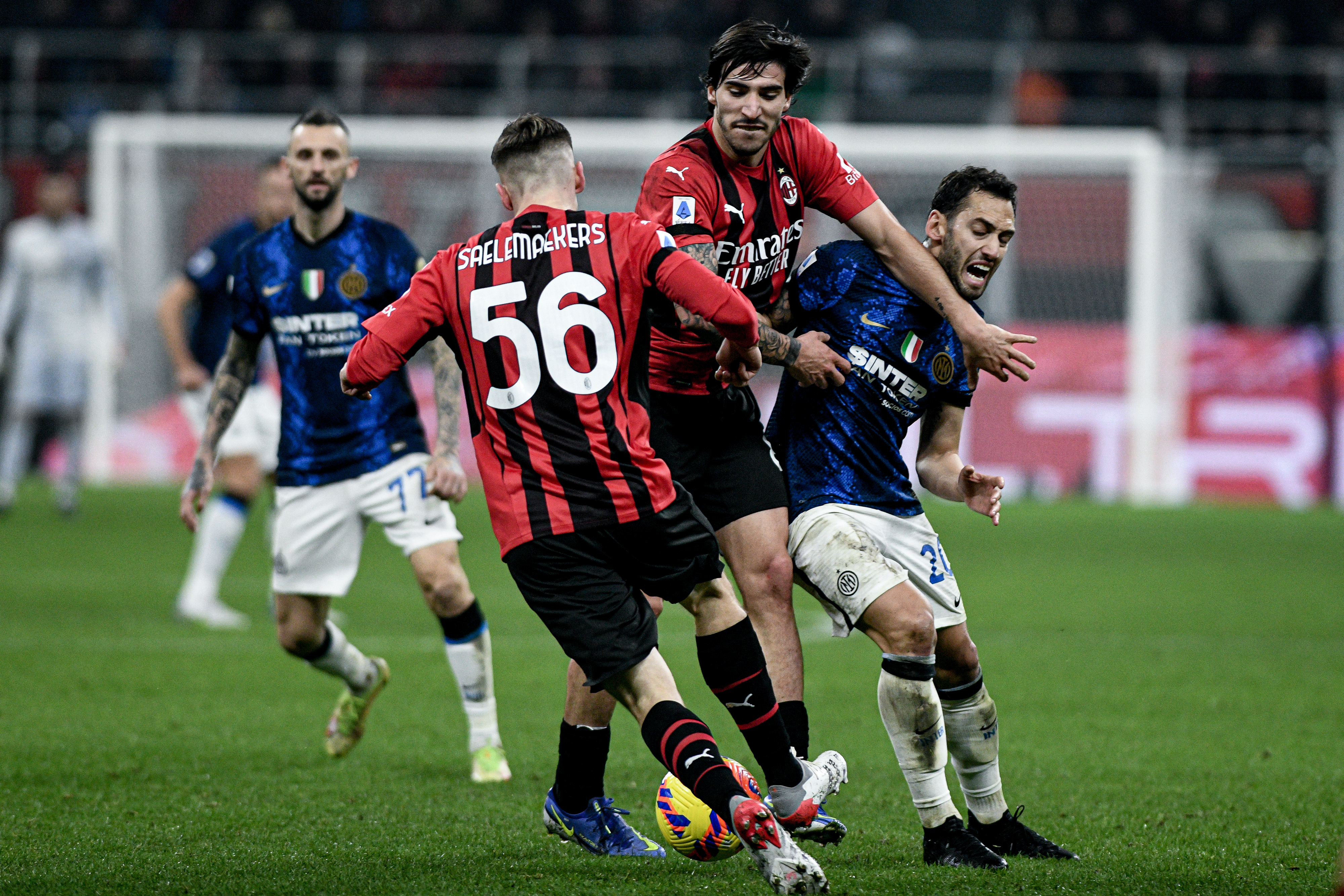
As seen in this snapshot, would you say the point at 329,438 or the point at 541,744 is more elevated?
the point at 329,438

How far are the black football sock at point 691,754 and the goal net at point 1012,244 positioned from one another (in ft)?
45.2

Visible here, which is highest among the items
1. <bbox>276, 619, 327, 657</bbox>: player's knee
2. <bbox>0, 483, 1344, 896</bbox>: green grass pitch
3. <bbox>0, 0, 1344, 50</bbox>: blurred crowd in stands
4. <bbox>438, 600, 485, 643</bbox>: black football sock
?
<bbox>0, 0, 1344, 50</bbox>: blurred crowd in stands

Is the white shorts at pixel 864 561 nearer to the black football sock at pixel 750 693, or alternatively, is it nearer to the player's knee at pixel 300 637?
the black football sock at pixel 750 693

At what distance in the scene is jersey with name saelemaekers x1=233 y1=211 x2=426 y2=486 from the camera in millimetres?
6035

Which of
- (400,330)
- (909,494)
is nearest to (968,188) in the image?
(909,494)

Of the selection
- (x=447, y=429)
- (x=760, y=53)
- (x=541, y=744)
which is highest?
(x=760, y=53)

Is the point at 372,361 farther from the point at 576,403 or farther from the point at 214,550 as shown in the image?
the point at 214,550

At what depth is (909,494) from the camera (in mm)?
4832

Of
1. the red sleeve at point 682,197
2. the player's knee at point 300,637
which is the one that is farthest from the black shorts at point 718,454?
the player's knee at point 300,637

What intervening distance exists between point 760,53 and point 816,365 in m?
0.90

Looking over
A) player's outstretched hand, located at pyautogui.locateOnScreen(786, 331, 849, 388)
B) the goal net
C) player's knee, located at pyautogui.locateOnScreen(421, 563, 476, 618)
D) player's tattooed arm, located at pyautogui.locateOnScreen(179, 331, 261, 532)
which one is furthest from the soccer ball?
the goal net

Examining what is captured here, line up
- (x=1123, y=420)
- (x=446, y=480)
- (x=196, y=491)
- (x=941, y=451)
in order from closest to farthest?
(x=941, y=451), (x=446, y=480), (x=196, y=491), (x=1123, y=420)

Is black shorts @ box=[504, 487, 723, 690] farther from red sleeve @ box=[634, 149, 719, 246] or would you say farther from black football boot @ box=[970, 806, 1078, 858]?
black football boot @ box=[970, 806, 1078, 858]

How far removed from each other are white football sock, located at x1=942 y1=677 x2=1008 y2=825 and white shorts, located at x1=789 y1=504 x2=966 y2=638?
9.5 inches
